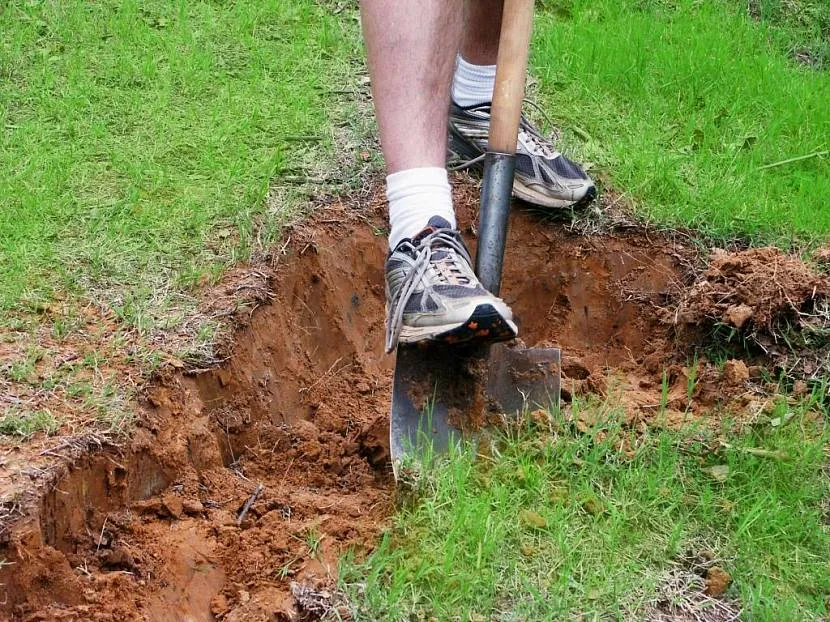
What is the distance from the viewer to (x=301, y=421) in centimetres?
283

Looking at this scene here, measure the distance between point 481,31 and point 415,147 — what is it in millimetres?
896

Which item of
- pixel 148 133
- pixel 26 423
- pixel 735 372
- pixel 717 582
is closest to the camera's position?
pixel 717 582

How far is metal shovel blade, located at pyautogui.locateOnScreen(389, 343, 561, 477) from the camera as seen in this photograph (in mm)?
2453

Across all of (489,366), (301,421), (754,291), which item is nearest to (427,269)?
(489,366)

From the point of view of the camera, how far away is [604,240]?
3229 mm

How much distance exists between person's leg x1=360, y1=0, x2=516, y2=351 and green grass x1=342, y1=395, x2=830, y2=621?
1.55ft

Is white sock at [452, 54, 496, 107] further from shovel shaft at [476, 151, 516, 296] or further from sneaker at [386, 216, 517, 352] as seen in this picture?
sneaker at [386, 216, 517, 352]

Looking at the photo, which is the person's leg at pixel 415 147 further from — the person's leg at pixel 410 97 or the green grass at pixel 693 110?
the green grass at pixel 693 110

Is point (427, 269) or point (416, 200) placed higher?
point (416, 200)

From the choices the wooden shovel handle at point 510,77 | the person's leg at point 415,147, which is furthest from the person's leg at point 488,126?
the person's leg at point 415,147

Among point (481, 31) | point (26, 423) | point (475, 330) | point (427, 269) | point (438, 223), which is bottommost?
point (26, 423)

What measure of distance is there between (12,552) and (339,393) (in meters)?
1.15

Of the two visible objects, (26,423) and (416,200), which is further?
(416,200)

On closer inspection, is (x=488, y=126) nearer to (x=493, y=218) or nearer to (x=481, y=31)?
(x=481, y=31)
